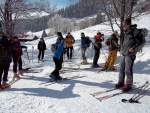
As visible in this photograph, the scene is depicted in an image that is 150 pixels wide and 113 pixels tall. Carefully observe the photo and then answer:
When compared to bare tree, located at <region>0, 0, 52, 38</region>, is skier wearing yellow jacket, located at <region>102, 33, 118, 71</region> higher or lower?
lower

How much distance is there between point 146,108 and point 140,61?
6.44 metres

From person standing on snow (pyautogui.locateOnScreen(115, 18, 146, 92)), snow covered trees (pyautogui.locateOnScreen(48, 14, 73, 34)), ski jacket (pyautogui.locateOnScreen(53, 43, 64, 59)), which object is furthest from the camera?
snow covered trees (pyautogui.locateOnScreen(48, 14, 73, 34))

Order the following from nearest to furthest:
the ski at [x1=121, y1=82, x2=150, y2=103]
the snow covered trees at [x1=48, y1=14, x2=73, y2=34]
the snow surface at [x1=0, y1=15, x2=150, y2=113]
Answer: the snow surface at [x1=0, y1=15, x2=150, y2=113], the ski at [x1=121, y1=82, x2=150, y2=103], the snow covered trees at [x1=48, y1=14, x2=73, y2=34]

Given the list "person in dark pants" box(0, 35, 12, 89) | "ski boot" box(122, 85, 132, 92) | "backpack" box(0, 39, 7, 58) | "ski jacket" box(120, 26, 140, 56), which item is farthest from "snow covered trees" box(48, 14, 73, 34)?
"ski boot" box(122, 85, 132, 92)

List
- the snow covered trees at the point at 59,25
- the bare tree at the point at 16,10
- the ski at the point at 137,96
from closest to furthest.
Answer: the ski at the point at 137,96, the bare tree at the point at 16,10, the snow covered trees at the point at 59,25

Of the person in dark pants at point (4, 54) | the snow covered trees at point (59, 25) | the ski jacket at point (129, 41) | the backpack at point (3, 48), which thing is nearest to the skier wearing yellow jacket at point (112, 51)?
the ski jacket at point (129, 41)

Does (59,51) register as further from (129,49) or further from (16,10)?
(16,10)

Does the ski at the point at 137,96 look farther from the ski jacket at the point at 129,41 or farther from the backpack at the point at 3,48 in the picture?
the backpack at the point at 3,48

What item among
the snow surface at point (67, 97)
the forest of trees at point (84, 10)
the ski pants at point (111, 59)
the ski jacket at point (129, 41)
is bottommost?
the snow surface at point (67, 97)

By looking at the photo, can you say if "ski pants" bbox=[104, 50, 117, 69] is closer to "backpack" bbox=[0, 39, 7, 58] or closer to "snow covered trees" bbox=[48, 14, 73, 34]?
"backpack" bbox=[0, 39, 7, 58]

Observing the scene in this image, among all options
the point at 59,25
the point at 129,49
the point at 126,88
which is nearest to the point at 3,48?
the point at 129,49

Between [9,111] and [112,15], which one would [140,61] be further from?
[9,111]

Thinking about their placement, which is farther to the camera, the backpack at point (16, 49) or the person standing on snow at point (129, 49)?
the backpack at point (16, 49)

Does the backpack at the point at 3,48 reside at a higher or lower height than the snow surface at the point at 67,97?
higher
